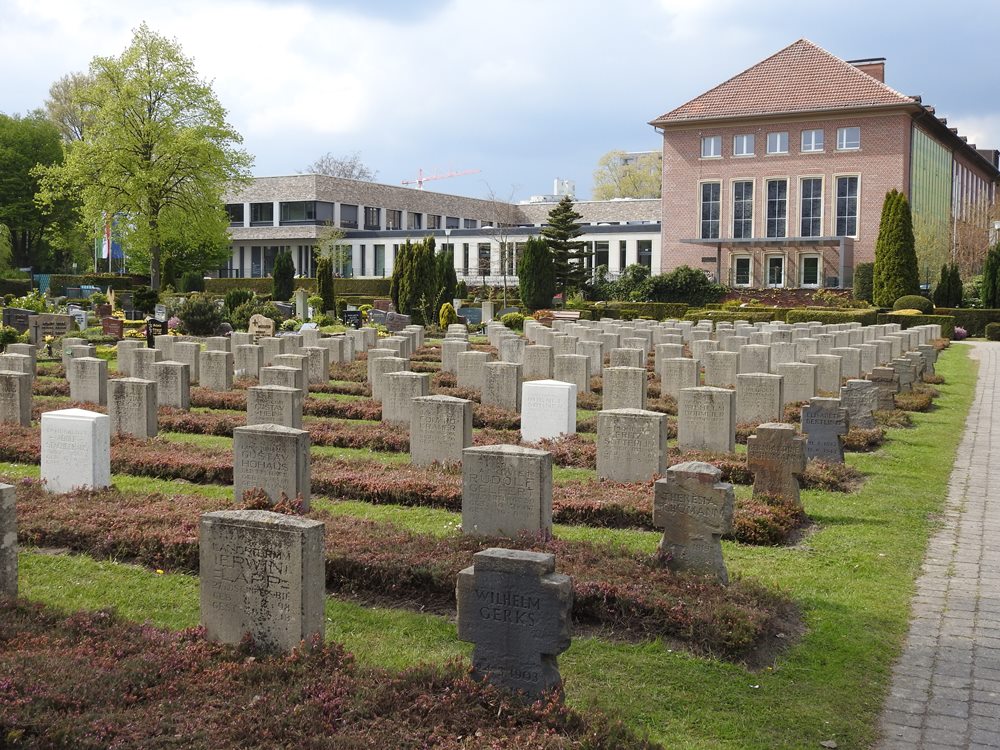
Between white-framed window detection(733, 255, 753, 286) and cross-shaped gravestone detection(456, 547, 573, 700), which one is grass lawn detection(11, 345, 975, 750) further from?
white-framed window detection(733, 255, 753, 286)

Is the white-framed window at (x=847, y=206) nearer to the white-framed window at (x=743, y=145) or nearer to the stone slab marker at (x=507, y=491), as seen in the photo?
the white-framed window at (x=743, y=145)

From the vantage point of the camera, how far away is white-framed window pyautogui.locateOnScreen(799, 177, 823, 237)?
59844mm

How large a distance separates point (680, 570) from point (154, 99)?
50.9 m

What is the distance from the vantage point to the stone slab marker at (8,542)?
22.7ft

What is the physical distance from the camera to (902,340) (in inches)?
1121

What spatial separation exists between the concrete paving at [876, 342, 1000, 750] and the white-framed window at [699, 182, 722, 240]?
5250cm

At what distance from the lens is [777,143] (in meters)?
61.0

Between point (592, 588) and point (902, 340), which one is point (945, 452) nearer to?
point (592, 588)

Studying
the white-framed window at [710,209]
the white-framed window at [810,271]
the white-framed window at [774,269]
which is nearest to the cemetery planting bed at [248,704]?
the white-framed window at [810,271]

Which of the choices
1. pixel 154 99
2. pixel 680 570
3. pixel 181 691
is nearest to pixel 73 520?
pixel 181 691

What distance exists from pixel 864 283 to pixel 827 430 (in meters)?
44.9

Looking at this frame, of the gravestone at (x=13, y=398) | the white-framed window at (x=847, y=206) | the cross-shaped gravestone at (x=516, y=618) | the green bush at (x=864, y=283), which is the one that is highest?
the white-framed window at (x=847, y=206)

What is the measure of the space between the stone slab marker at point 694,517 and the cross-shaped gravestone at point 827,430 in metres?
5.12

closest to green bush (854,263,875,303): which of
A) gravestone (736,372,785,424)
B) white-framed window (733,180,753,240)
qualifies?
white-framed window (733,180,753,240)
